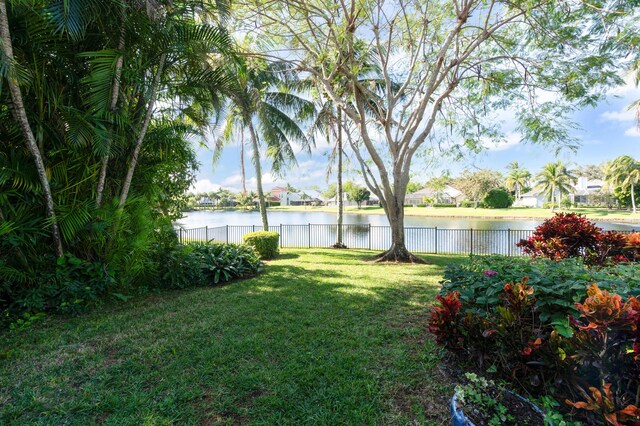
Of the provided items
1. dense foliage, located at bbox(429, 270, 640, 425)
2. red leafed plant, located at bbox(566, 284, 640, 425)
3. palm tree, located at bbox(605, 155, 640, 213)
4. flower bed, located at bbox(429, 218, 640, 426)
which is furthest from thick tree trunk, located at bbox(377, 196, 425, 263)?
palm tree, located at bbox(605, 155, 640, 213)

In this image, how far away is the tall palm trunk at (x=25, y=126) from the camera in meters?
3.12

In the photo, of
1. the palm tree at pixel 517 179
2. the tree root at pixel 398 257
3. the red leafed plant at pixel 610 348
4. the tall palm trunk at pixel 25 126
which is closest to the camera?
the red leafed plant at pixel 610 348

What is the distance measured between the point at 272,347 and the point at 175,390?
0.94 meters

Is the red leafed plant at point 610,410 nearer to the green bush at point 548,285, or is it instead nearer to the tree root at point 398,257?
the green bush at point 548,285

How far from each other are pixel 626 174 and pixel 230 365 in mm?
44878

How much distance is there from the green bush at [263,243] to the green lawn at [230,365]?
4.40 meters

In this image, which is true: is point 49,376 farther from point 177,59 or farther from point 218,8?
point 218,8

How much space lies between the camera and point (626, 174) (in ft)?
104

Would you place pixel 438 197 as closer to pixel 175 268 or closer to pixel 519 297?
pixel 175 268

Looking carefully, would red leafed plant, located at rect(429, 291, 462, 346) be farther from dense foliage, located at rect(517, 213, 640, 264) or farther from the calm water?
the calm water

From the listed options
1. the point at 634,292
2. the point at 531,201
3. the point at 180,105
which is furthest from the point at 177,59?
the point at 531,201

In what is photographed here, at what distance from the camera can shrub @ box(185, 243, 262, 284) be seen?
5.79 meters

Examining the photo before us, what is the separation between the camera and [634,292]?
1.96 meters

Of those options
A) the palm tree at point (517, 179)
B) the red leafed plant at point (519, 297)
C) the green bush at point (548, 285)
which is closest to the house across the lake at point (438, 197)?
the palm tree at point (517, 179)
